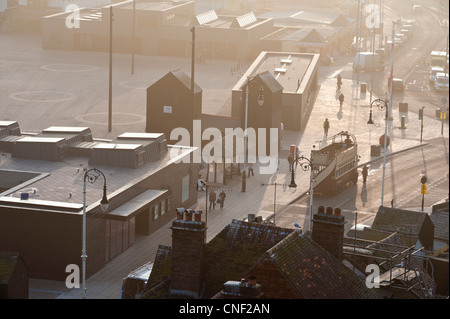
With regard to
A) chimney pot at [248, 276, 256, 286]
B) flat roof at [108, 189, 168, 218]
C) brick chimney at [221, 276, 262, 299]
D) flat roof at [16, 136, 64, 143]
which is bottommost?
flat roof at [108, 189, 168, 218]

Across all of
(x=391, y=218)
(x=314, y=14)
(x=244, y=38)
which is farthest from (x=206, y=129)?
Answer: (x=314, y=14)

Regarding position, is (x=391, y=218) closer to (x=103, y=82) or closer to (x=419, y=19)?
(x=103, y=82)

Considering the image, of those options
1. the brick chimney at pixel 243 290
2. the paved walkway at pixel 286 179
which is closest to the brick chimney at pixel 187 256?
the brick chimney at pixel 243 290

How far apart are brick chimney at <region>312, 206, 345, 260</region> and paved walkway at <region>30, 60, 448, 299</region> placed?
7.14 m

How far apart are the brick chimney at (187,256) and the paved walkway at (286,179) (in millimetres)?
9389

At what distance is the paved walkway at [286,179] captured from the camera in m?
57.0

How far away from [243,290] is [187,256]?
5.76 meters

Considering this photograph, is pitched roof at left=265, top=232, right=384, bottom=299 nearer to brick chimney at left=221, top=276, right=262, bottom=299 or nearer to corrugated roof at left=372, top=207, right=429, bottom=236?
brick chimney at left=221, top=276, right=262, bottom=299

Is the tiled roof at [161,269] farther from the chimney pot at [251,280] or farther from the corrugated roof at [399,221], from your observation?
the corrugated roof at [399,221]

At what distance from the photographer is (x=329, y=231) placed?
39500mm

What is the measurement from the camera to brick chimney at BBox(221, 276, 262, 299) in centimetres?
3172

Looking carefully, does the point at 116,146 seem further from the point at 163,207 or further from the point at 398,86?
the point at 398,86

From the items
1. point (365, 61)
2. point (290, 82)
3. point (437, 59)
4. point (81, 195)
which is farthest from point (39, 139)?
point (437, 59)

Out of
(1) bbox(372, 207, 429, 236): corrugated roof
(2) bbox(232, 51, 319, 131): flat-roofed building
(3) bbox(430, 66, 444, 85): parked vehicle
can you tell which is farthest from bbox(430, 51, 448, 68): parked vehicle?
(1) bbox(372, 207, 429, 236): corrugated roof
